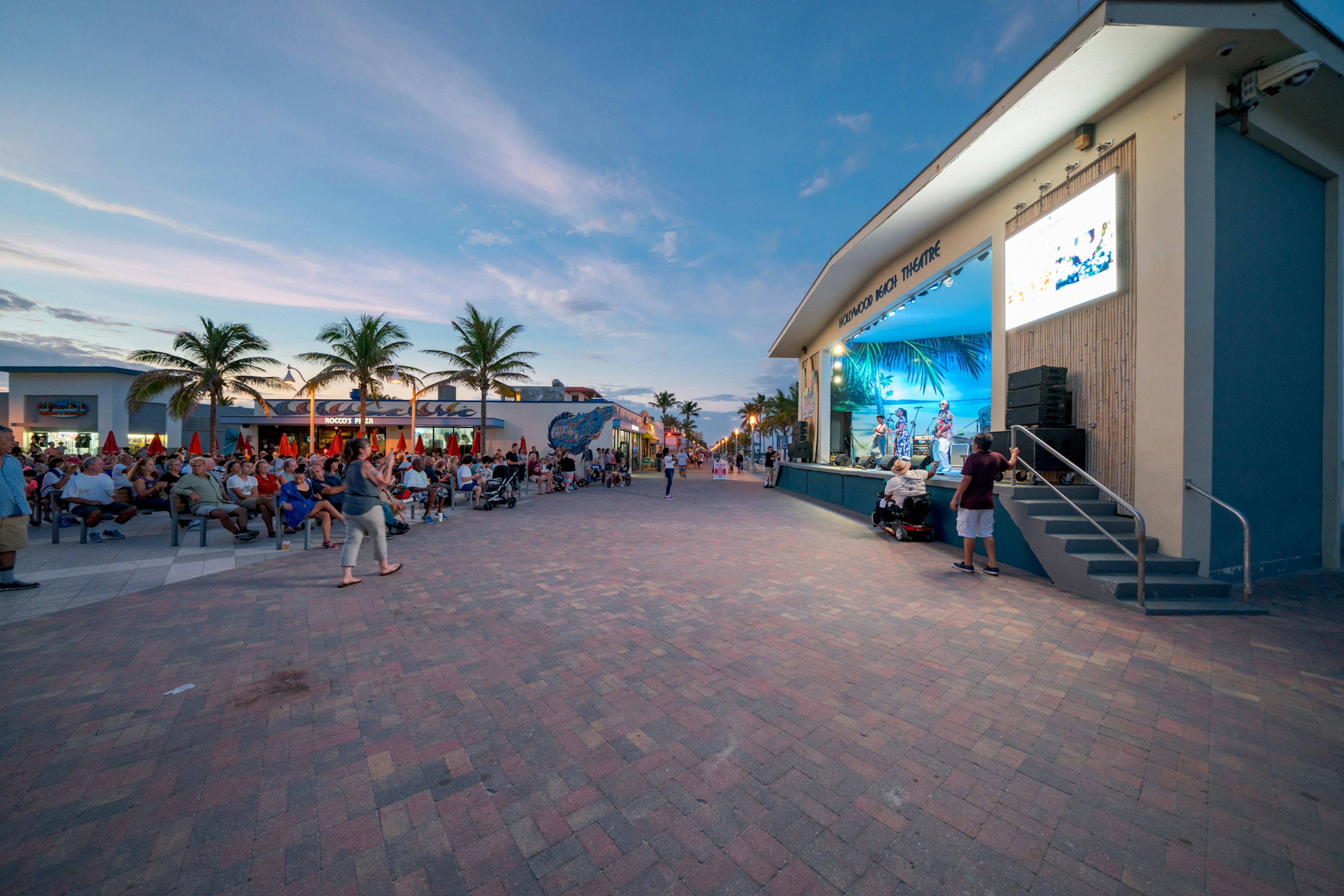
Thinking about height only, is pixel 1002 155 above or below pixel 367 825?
above

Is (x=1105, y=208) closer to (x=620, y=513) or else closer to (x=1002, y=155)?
(x=1002, y=155)

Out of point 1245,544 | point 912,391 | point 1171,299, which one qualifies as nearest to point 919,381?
point 912,391

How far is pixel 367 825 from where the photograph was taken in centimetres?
207

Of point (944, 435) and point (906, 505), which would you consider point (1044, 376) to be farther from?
point (944, 435)

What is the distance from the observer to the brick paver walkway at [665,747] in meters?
1.88

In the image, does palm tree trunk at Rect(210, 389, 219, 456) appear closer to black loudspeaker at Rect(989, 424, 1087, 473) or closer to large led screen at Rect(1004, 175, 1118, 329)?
black loudspeaker at Rect(989, 424, 1087, 473)

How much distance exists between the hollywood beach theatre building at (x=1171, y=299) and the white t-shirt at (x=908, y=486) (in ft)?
1.03

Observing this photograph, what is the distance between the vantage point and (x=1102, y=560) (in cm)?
544

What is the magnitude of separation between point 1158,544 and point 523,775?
750 cm

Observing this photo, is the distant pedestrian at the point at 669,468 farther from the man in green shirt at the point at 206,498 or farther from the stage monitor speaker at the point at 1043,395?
the man in green shirt at the point at 206,498

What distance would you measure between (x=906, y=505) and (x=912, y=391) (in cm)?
1358

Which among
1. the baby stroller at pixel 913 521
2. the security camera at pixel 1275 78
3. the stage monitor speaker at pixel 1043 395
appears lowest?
the baby stroller at pixel 913 521

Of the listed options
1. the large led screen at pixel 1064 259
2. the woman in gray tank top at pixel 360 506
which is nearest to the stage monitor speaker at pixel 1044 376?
the large led screen at pixel 1064 259

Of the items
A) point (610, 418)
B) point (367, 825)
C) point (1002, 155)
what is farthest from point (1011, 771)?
point (610, 418)
